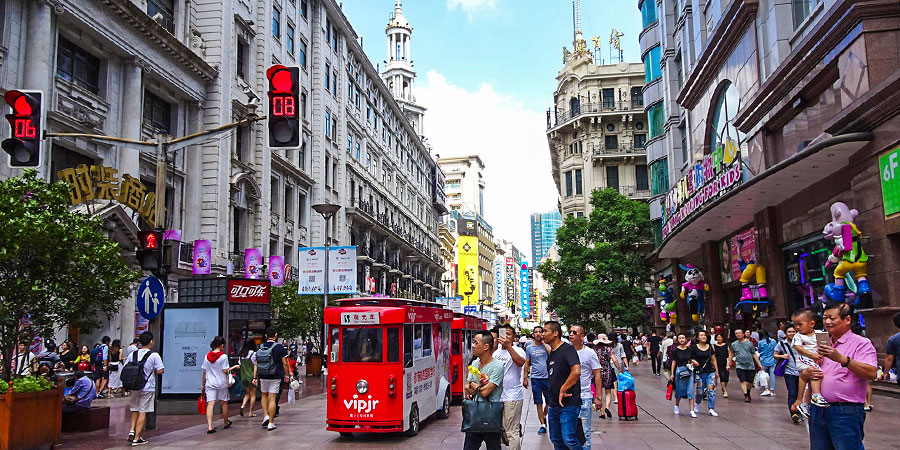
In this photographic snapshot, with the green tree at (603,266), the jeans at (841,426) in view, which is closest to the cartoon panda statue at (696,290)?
the green tree at (603,266)

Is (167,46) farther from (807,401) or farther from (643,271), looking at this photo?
(643,271)

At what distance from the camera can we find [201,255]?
28.0 meters

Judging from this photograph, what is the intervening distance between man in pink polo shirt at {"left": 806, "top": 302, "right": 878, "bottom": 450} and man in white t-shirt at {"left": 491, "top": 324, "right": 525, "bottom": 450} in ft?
11.1

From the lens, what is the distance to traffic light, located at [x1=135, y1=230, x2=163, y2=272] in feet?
43.2

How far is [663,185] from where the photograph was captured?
42.7 metres

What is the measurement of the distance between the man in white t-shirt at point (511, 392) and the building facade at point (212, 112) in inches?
260

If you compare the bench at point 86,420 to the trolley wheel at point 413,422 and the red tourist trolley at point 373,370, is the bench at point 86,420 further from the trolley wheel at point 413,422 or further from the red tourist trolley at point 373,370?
the trolley wheel at point 413,422

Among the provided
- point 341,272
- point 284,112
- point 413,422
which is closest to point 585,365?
point 413,422

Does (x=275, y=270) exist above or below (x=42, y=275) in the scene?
above

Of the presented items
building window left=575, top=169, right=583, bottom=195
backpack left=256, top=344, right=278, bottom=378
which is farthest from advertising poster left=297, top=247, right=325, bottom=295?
building window left=575, top=169, right=583, bottom=195

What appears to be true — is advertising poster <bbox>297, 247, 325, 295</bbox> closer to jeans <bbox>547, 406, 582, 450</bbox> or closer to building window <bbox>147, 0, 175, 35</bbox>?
building window <bbox>147, 0, 175, 35</bbox>

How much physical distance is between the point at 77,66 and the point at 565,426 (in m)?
22.1

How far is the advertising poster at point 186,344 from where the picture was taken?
666 inches

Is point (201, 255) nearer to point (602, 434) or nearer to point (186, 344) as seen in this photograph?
point (186, 344)
